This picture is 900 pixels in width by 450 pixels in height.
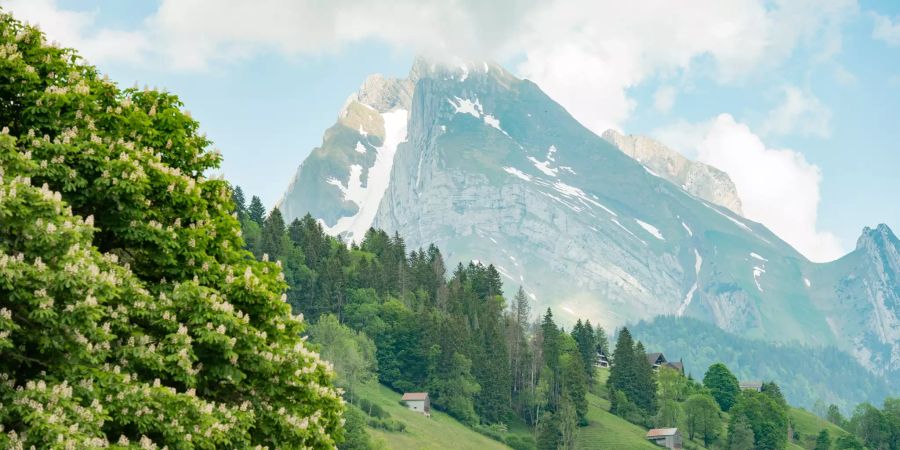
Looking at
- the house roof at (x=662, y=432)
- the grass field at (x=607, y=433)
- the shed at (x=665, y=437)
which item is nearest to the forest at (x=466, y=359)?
the grass field at (x=607, y=433)

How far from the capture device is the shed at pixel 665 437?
169375 mm

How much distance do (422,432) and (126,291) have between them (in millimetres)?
113454

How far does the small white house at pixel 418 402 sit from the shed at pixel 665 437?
3841 centimetres

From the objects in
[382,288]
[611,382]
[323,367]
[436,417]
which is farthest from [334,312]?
[323,367]

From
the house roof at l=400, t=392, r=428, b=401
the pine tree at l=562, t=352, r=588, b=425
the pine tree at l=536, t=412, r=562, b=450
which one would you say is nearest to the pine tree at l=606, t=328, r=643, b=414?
the pine tree at l=562, t=352, r=588, b=425

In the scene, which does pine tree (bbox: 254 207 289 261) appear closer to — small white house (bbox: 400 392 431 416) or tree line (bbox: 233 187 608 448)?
tree line (bbox: 233 187 608 448)

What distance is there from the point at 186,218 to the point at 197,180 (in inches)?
118

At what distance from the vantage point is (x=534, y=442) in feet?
508

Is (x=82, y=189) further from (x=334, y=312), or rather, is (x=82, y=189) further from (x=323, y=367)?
(x=334, y=312)

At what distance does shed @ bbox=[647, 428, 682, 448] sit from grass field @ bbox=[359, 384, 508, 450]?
33.4m

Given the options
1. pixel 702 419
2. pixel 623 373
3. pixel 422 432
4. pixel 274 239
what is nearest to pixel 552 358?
pixel 623 373

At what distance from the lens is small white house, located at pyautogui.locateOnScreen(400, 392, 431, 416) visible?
152750 mm

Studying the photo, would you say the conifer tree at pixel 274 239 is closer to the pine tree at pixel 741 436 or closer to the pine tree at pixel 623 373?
the pine tree at pixel 623 373

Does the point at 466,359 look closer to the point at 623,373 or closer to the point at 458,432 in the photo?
the point at 458,432
